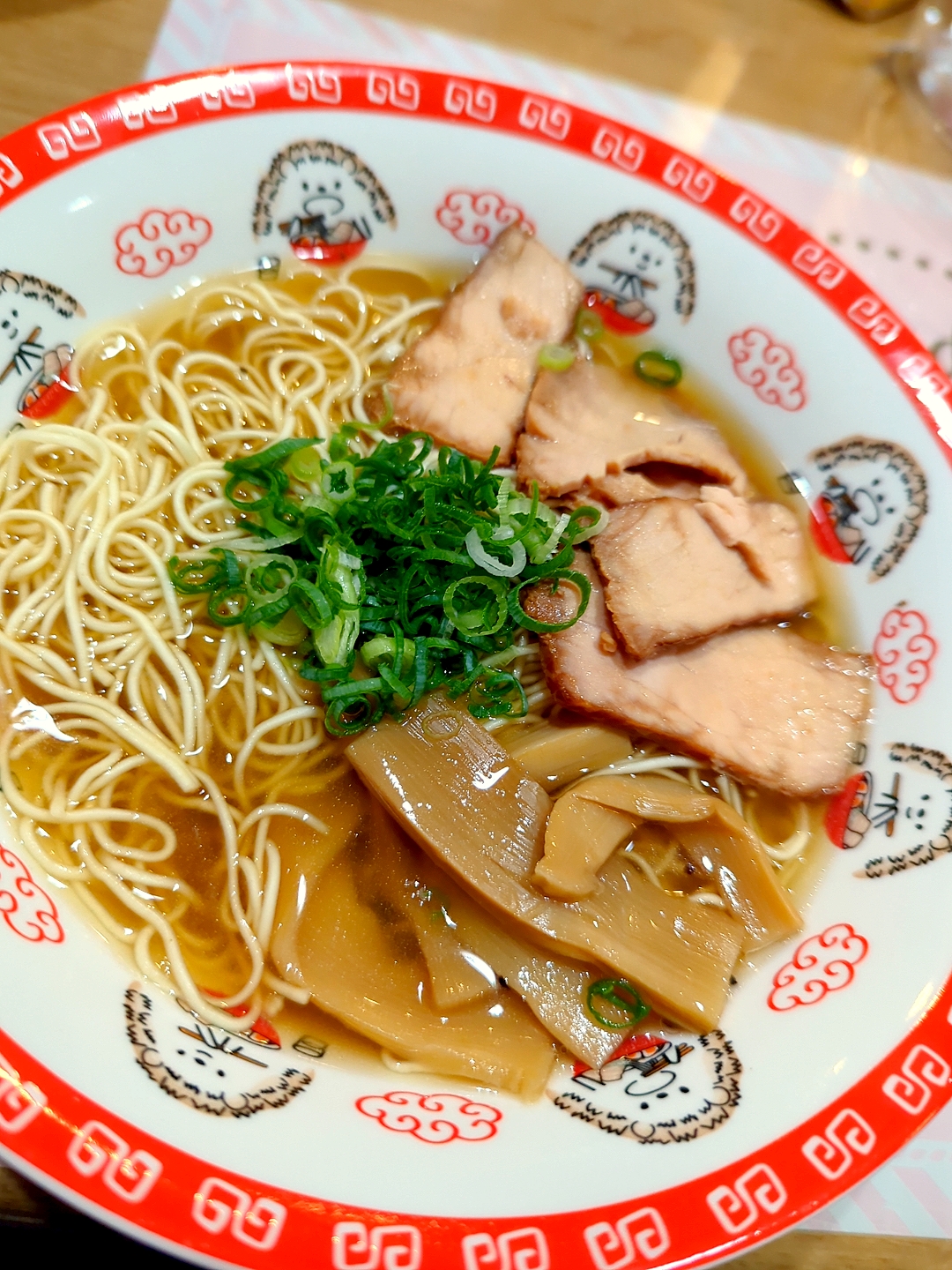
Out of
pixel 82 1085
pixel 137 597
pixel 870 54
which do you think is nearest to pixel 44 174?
pixel 137 597

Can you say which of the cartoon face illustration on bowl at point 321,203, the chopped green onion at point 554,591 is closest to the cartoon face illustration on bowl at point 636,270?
the cartoon face illustration on bowl at point 321,203

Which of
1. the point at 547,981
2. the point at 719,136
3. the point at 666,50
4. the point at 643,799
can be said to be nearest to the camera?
the point at 547,981

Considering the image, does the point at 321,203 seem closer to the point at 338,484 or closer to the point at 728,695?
the point at 338,484

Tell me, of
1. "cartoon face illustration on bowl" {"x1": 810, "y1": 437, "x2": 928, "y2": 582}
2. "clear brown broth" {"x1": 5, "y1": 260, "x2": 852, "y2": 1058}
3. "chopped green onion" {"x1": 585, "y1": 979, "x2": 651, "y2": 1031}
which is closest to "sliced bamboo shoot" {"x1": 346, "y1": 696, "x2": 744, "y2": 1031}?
"chopped green onion" {"x1": 585, "y1": 979, "x2": 651, "y2": 1031}

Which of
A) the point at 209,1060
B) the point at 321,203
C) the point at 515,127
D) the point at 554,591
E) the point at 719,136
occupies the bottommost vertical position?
the point at 209,1060

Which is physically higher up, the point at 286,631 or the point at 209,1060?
the point at 286,631

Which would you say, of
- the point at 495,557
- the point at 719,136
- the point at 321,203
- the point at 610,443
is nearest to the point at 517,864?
the point at 495,557
